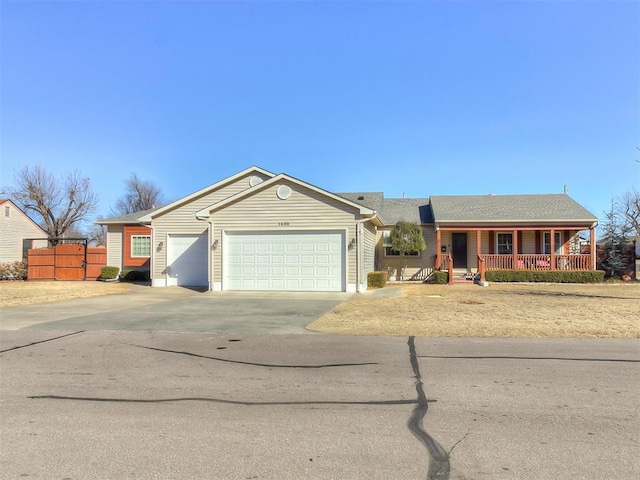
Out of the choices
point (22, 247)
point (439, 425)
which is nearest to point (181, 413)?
point (439, 425)

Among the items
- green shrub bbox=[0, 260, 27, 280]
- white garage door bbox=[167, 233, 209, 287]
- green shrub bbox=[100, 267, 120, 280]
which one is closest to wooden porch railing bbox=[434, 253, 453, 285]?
white garage door bbox=[167, 233, 209, 287]

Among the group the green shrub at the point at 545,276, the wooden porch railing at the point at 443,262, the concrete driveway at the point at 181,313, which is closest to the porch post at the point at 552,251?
the green shrub at the point at 545,276

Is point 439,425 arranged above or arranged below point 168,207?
below

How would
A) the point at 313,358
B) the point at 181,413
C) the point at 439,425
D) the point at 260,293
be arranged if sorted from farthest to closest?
the point at 260,293 → the point at 313,358 → the point at 181,413 → the point at 439,425

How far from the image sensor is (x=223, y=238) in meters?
18.2

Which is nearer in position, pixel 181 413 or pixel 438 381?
pixel 181 413

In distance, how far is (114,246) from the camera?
25.3 meters

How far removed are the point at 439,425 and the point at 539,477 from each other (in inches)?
42.4

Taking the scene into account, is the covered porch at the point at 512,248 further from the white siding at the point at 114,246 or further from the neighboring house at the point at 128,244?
the white siding at the point at 114,246

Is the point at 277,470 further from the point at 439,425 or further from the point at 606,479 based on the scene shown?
the point at 606,479

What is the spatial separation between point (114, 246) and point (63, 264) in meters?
2.70

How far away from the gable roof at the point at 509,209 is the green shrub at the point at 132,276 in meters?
15.5

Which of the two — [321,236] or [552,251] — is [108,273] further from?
[552,251]

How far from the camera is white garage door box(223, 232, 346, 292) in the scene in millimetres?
17641
